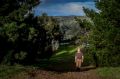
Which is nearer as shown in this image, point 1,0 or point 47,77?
point 47,77

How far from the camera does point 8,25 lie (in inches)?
1791

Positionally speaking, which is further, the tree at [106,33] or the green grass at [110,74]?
the tree at [106,33]

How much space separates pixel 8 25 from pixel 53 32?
30790 mm

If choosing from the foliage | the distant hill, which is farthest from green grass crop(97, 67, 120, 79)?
the distant hill

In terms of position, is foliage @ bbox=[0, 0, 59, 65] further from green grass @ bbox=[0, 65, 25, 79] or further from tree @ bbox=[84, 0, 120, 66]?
green grass @ bbox=[0, 65, 25, 79]

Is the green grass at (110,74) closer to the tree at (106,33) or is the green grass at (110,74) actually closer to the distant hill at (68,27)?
the tree at (106,33)

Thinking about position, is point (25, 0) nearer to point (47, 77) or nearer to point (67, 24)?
point (47, 77)

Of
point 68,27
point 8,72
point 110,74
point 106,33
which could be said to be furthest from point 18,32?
point 68,27

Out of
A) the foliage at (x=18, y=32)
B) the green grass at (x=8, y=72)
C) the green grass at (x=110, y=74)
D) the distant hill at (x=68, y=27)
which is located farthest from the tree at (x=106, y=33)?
the distant hill at (x=68, y=27)

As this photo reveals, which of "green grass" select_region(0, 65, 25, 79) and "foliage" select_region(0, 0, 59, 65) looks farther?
"foliage" select_region(0, 0, 59, 65)

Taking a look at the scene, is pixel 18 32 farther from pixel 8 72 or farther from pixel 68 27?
pixel 68 27

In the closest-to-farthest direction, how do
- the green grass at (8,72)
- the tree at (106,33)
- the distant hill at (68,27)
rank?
the green grass at (8,72) < the tree at (106,33) < the distant hill at (68,27)

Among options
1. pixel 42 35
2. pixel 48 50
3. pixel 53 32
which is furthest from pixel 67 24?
pixel 42 35

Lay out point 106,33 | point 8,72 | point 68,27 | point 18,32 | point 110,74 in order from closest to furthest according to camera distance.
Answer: point 8,72
point 110,74
point 106,33
point 18,32
point 68,27
